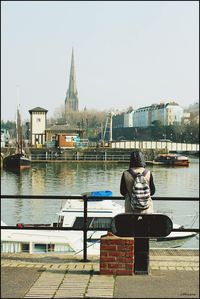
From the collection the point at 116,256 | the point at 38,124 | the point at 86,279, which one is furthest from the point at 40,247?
the point at 86,279

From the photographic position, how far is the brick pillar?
190 inches

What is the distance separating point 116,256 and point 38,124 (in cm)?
330

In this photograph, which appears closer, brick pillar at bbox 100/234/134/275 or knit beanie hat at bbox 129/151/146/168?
knit beanie hat at bbox 129/151/146/168

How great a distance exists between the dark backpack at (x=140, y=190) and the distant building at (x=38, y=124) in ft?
5.78

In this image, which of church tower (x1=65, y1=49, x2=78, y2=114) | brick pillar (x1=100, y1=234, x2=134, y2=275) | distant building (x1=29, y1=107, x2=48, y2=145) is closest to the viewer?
brick pillar (x1=100, y1=234, x2=134, y2=275)

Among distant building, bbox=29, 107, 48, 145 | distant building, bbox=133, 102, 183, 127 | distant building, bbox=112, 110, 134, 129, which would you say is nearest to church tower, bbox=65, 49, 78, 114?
distant building, bbox=29, 107, 48, 145

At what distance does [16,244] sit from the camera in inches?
454

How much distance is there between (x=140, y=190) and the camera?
14.9ft

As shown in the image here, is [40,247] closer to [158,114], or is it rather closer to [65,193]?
[158,114]

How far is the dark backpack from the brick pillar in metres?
0.56

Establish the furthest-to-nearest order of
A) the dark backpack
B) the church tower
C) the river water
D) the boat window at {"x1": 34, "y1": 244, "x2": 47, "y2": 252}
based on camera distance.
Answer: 1. the river water
2. the boat window at {"x1": 34, "y1": 244, "x2": 47, "y2": 252}
3. the church tower
4. the dark backpack

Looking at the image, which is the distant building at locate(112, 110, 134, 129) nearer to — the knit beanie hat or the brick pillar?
the knit beanie hat

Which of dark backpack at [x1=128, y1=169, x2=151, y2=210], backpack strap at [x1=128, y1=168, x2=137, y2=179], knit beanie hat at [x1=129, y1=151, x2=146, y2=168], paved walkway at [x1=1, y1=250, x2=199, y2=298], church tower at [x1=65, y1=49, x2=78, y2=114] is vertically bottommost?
paved walkway at [x1=1, y1=250, x2=199, y2=298]

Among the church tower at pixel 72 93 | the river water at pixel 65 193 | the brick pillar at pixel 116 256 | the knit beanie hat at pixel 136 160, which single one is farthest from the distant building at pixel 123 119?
the river water at pixel 65 193
